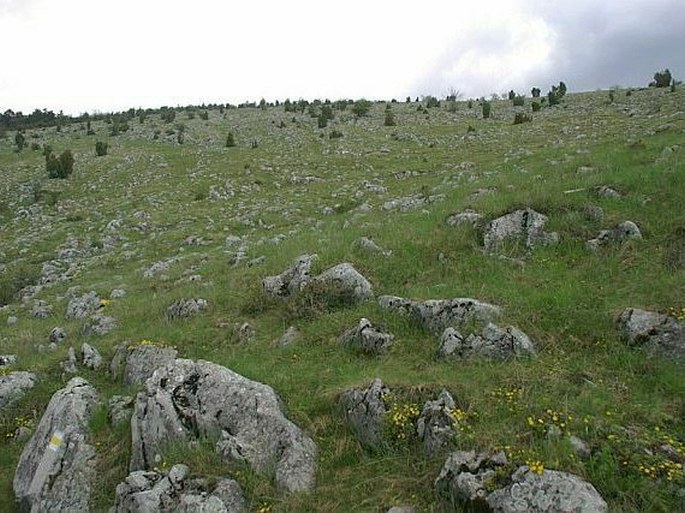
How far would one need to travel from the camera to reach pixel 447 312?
9234 mm

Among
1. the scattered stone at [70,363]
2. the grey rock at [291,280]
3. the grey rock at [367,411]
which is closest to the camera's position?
the grey rock at [367,411]

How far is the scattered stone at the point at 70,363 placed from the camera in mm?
10669

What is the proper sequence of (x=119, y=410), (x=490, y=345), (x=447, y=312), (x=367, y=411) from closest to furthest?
(x=367, y=411) → (x=490, y=345) → (x=119, y=410) → (x=447, y=312)

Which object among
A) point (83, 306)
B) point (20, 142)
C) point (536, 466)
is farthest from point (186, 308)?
point (20, 142)

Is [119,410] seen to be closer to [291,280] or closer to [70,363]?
[70,363]

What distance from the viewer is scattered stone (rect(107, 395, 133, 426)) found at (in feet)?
27.1

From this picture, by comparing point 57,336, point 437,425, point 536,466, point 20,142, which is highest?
point 20,142

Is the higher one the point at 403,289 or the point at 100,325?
the point at 403,289

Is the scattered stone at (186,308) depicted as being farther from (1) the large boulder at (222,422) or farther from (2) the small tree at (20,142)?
(2) the small tree at (20,142)

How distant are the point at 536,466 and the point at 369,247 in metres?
7.65

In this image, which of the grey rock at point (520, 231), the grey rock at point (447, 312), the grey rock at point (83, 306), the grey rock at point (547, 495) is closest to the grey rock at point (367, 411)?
the grey rock at point (547, 495)

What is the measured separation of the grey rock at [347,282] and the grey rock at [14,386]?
5571 mm

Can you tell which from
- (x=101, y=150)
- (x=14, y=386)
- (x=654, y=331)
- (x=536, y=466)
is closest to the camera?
(x=536, y=466)

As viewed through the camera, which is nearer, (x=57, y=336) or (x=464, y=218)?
(x=57, y=336)
